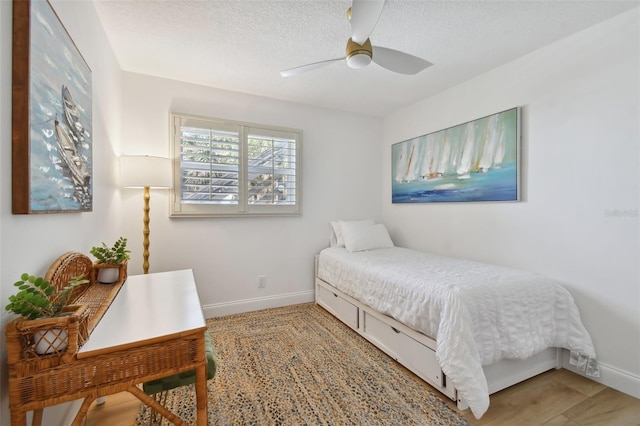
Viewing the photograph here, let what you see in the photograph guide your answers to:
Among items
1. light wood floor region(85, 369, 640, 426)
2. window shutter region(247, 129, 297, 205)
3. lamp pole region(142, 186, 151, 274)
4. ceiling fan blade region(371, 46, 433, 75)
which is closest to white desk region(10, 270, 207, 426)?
light wood floor region(85, 369, 640, 426)

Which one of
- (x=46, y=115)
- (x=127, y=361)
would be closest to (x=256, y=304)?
(x=127, y=361)

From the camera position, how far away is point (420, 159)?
3326mm

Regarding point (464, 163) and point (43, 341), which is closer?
point (43, 341)

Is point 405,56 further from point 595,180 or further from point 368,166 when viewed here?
point 368,166

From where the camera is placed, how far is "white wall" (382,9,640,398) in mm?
1811

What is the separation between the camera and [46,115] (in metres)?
1.10

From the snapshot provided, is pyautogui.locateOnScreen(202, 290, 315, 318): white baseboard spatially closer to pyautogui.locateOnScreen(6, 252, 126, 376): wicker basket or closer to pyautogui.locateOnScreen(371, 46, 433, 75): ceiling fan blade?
pyautogui.locateOnScreen(6, 252, 126, 376): wicker basket

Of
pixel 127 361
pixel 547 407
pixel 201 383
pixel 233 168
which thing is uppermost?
pixel 233 168

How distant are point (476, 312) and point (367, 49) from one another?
68.4 inches

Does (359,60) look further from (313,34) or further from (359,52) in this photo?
(313,34)

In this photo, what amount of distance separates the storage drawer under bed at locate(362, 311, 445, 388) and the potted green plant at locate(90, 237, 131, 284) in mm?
1928

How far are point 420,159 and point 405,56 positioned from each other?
5.52ft

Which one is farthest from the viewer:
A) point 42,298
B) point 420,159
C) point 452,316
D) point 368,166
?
point 368,166

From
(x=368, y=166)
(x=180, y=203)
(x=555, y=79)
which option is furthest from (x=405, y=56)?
(x=180, y=203)
